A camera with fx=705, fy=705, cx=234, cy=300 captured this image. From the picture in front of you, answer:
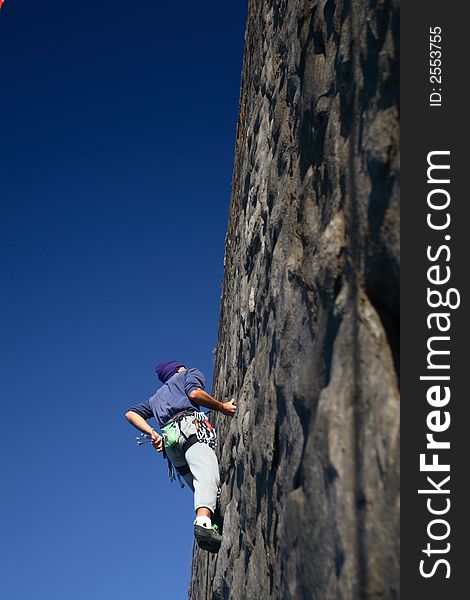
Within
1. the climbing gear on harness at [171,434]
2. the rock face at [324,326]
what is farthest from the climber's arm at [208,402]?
the rock face at [324,326]

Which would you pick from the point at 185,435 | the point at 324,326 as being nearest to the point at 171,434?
the point at 185,435

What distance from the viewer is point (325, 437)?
2.37 metres

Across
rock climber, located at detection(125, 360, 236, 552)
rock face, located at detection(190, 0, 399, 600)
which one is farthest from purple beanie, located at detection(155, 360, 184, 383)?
rock face, located at detection(190, 0, 399, 600)

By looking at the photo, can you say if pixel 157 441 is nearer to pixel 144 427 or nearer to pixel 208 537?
pixel 144 427

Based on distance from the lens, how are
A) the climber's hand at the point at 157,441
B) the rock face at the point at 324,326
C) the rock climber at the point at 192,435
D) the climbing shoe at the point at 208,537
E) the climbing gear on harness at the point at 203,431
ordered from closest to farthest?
the rock face at the point at 324,326 → the climbing shoe at the point at 208,537 → the rock climber at the point at 192,435 → the climbing gear on harness at the point at 203,431 → the climber's hand at the point at 157,441

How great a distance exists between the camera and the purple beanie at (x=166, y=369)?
5.36 meters

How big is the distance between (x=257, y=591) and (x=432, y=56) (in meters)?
2.67

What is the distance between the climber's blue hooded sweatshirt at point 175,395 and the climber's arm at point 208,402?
0.06 meters

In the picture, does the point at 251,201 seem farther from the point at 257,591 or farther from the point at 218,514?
the point at 257,591

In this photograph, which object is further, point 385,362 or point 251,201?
point 251,201

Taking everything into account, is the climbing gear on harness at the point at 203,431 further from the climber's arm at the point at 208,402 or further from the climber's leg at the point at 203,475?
the climber's arm at the point at 208,402

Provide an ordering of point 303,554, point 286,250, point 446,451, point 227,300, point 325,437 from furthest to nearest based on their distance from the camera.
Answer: point 227,300, point 286,250, point 303,554, point 325,437, point 446,451

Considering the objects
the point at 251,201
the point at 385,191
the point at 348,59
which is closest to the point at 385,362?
the point at 385,191

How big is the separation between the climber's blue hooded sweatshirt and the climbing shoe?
31.8 inches
